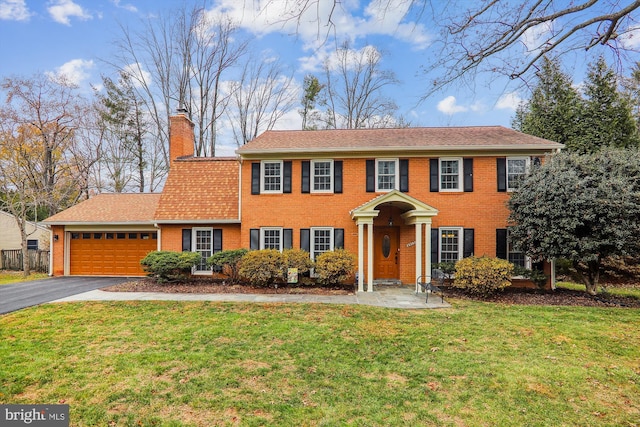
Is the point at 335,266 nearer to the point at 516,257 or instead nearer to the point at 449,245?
the point at 449,245

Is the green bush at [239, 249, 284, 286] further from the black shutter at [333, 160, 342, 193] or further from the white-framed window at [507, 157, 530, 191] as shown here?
the white-framed window at [507, 157, 530, 191]

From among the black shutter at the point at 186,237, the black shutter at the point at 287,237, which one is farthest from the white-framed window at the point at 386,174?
the black shutter at the point at 186,237

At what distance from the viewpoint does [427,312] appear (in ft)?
28.8

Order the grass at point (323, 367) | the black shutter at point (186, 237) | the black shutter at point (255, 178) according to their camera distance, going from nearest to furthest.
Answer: the grass at point (323, 367) < the black shutter at point (255, 178) < the black shutter at point (186, 237)

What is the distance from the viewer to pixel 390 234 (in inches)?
521

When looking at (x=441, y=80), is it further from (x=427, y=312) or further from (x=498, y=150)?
(x=498, y=150)

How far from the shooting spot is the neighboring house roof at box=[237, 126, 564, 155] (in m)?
12.3

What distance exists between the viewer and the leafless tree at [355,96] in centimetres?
2514

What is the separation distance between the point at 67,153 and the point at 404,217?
22.8m

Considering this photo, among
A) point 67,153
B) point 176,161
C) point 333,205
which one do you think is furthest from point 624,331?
point 67,153

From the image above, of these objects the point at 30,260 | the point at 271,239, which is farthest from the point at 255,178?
the point at 30,260

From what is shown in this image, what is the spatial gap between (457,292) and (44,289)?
14.8 meters

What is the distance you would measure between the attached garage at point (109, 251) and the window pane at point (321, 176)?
827cm

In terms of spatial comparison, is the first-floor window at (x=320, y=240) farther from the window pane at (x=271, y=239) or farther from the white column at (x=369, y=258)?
the white column at (x=369, y=258)
